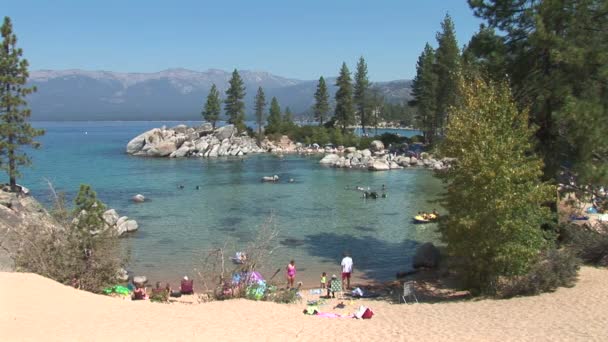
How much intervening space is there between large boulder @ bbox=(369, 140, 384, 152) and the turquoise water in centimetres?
1640

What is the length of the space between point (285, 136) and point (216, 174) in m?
45.2

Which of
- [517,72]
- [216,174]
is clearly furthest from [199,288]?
[216,174]

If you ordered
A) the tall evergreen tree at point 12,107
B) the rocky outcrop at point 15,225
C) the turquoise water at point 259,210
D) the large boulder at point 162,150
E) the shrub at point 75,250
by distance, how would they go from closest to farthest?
the shrub at point 75,250 → the rocky outcrop at point 15,225 → the turquoise water at point 259,210 → the tall evergreen tree at point 12,107 → the large boulder at point 162,150

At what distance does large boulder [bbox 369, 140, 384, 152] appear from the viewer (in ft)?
291

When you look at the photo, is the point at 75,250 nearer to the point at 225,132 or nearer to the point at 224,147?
the point at 224,147

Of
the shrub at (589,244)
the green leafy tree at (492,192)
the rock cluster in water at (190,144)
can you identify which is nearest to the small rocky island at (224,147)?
the rock cluster in water at (190,144)

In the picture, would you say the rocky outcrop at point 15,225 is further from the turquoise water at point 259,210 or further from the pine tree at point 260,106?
the pine tree at point 260,106

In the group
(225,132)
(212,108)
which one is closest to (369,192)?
(225,132)

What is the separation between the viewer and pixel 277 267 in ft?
87.0

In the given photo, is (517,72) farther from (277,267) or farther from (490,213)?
(277,267)

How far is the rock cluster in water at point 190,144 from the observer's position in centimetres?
9144

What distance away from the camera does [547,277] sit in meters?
17.6

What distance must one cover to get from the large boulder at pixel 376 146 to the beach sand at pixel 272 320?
70.7m

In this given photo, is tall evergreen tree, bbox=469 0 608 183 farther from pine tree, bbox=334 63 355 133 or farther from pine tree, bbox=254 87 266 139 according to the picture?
pine tree, bbox=254 87 266 139
